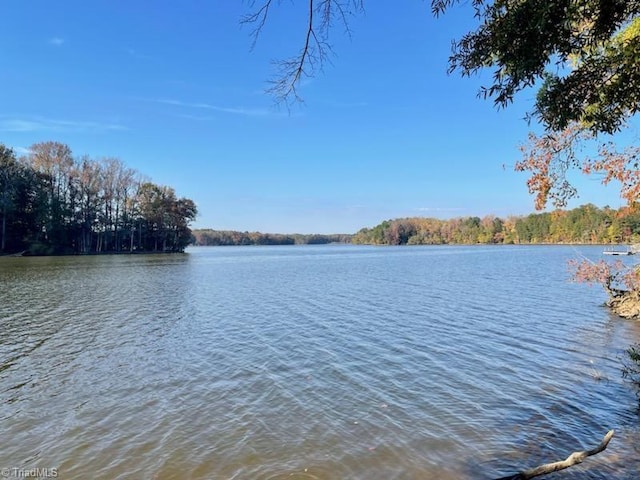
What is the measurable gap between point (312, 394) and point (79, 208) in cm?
7092

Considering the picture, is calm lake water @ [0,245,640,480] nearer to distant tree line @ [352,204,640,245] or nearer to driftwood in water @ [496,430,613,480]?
driftwood in water @ [496,430,613,480]

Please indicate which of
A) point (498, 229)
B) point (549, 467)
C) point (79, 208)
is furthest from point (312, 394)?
point (498, 229)

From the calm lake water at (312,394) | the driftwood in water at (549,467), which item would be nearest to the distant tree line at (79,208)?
→ the calm lake water at (312,394)

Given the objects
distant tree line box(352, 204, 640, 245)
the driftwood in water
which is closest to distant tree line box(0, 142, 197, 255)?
the driftwood in water

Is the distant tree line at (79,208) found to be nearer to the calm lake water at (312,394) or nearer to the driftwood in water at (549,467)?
the calm lake water at (312,394)

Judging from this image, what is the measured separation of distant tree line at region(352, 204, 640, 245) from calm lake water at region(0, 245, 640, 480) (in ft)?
289

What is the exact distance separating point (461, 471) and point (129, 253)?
7920cm

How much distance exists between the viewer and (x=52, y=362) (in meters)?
9.52

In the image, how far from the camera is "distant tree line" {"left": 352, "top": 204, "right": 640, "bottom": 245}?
109312mm

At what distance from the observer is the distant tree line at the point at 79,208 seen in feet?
182

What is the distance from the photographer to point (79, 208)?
65562 millimetres

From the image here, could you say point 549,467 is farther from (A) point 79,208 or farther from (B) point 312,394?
(A) point 79,208

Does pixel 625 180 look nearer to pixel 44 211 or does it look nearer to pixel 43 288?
pixel 43 288

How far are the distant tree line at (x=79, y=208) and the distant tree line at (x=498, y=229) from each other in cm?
8635
